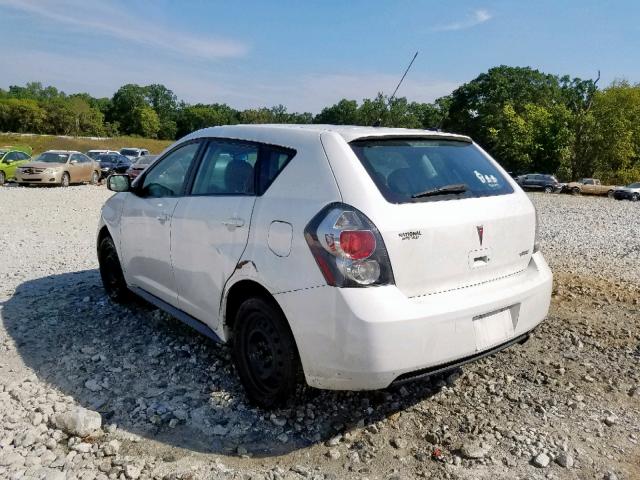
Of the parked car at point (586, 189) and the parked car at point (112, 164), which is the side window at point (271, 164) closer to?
the parked car at point (112, 164)

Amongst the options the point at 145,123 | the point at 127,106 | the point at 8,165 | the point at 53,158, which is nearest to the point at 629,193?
the point at 53,158

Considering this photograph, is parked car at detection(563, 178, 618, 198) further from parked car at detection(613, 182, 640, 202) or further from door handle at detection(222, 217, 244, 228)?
door handle at detection(222, 217, 244, 228)

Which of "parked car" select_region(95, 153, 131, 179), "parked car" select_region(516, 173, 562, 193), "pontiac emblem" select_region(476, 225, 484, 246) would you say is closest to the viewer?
"pontiac emblem" select_region(476, 225, 484, 246)

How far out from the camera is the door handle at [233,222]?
312 centimetres

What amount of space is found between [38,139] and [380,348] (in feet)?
247

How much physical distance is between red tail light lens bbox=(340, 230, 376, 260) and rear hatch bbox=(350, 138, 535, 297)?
0.08 metres

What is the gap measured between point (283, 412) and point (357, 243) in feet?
4.16

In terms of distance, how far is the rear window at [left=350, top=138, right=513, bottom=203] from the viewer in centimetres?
279

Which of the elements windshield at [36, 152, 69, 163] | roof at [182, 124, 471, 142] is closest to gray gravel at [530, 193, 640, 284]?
roof at [182, 124, 471, 142]

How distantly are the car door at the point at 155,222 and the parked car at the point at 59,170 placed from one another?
18.7 metres

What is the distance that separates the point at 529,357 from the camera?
3.97 m

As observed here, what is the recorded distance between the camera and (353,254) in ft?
8.34

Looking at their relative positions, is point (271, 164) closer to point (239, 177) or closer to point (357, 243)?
point (239, 177)

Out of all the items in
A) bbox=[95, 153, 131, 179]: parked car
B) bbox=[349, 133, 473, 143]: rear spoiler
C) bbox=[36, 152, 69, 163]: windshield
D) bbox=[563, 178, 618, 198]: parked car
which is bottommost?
bbox=[563, 178, 618, 198]: parked car
